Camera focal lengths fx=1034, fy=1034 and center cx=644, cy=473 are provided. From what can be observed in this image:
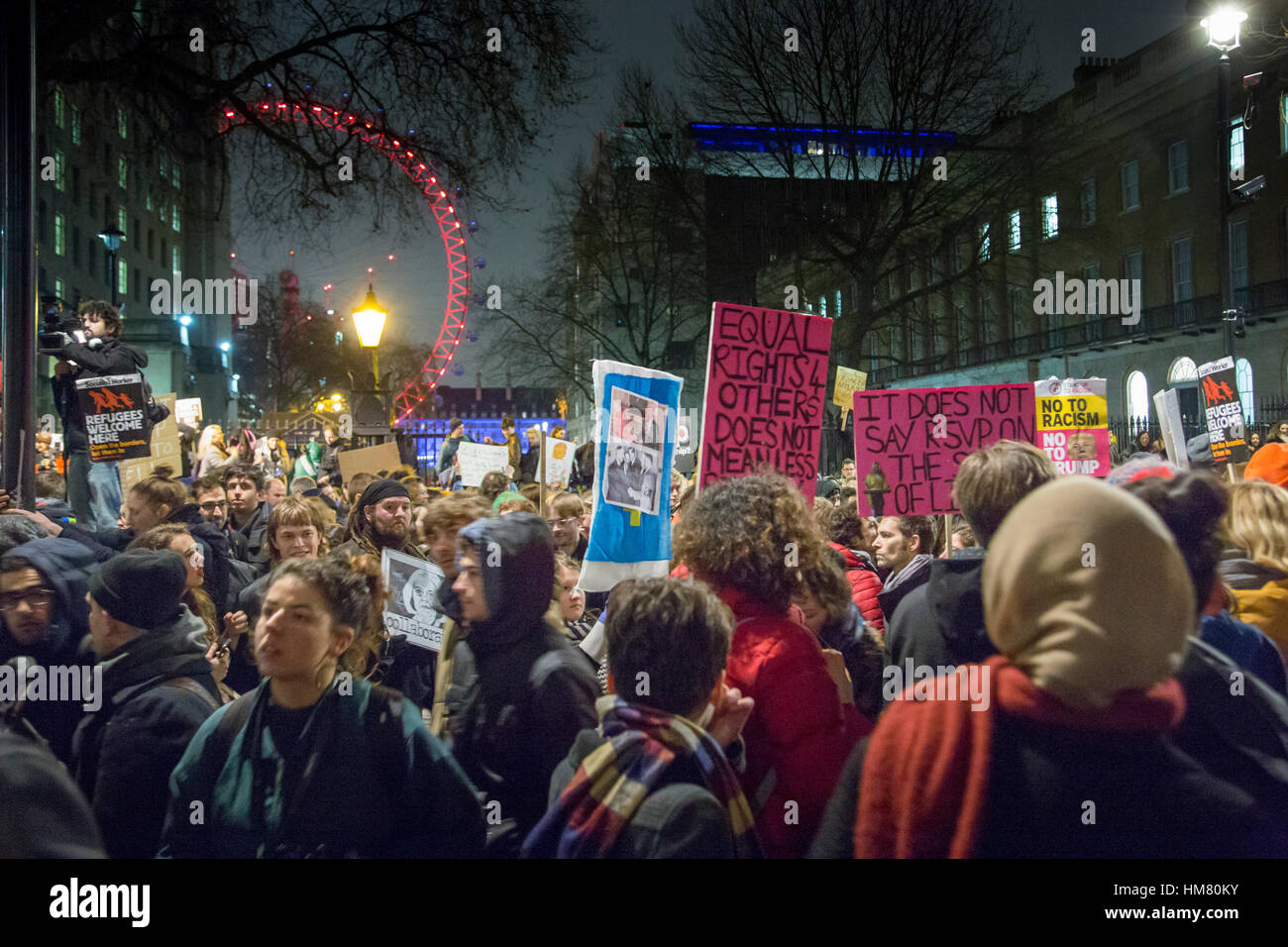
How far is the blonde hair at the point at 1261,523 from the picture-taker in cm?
349

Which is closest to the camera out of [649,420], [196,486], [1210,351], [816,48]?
[649,420]

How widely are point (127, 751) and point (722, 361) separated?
279 cm

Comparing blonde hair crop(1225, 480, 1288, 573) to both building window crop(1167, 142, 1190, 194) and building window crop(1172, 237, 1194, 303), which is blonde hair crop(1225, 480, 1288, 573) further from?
building window crop(1172, 237, 1194, 303)

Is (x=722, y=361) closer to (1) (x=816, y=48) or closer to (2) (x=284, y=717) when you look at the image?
(2) (x=284, y=717)

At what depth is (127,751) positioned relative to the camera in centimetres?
300

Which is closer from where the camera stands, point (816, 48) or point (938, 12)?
point (938, 12)

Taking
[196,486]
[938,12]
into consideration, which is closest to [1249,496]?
[196,486]

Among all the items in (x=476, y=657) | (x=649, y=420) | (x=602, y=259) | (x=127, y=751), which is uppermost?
(x=602, y=259)

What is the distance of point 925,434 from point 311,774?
3.16m

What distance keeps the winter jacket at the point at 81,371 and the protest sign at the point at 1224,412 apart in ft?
23.9

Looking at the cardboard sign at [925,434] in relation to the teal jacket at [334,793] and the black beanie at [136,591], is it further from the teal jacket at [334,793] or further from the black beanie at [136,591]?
the black beanie at [136,591]

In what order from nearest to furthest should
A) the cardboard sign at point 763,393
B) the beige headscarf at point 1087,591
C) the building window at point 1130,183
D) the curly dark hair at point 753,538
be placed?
the beige headscarf at point 1087,591
the curly dark hair at point 753,538
the cardboard sign at point 763,393
the building window at point 1130,183

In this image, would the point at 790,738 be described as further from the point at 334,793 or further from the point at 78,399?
the point at 78,399
